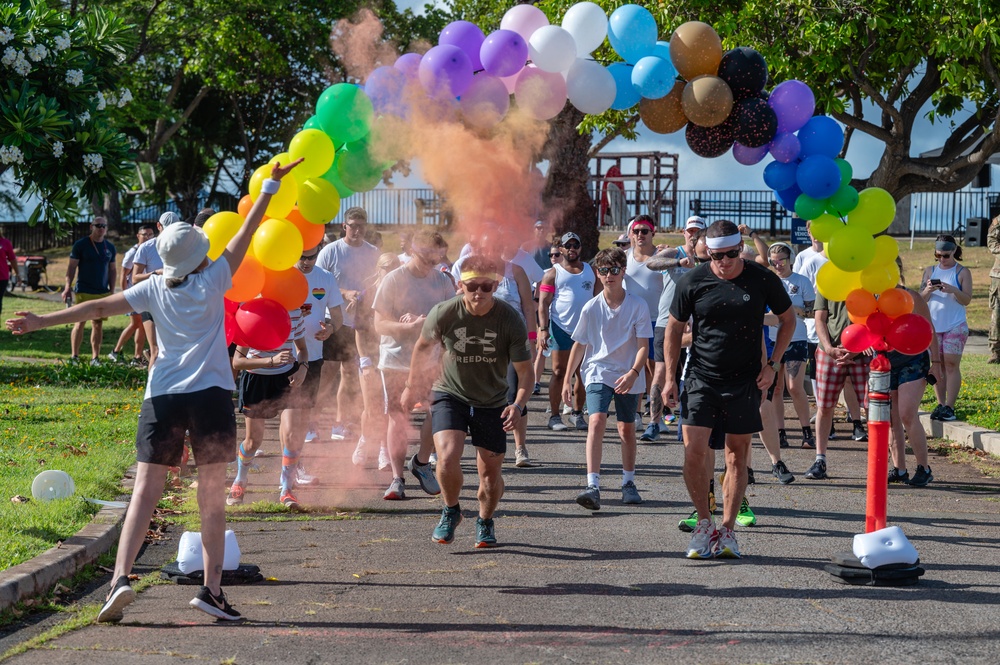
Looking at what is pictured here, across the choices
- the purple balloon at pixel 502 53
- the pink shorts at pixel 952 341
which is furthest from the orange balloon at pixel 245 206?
the pink shorts at pixel 952 341

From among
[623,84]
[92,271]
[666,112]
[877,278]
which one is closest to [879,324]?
[877,278]

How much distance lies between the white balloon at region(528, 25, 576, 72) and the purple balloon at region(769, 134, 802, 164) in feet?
4.97

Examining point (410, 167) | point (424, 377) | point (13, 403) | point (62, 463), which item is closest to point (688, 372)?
point (424, 377)

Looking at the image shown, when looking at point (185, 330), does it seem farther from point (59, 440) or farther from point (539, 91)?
point (59, 440)

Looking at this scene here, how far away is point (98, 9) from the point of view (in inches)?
548

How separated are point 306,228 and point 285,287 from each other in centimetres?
55

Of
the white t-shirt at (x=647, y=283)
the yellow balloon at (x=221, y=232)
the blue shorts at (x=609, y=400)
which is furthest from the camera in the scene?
the white t-shirt at (x=647, y=283)

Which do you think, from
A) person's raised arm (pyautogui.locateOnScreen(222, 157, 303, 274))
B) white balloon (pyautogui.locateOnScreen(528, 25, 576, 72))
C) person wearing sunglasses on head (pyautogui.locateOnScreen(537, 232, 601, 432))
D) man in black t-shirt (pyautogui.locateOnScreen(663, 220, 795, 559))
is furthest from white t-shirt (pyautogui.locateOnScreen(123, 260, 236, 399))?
person wearing sunglasses on head (pyautogui.locateOnScreen(537, 232, 601, 432))

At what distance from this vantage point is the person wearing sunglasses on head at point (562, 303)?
12.1 m

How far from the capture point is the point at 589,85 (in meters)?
7.71

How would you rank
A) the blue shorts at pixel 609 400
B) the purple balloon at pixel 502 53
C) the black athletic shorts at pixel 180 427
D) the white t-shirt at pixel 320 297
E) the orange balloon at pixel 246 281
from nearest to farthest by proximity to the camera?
1. the black athletic shorts at pixel 180 427
2. the orange balloon at pixel 246 281
3. the purple balloon at pixel 502 53
4. the blue shorts at pixel 609 400
5. the white t-shirt at pixel 320 297

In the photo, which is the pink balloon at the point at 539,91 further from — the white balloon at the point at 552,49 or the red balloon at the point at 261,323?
the red balloon at the point at 261,323

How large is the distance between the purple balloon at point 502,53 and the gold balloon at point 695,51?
1056mm

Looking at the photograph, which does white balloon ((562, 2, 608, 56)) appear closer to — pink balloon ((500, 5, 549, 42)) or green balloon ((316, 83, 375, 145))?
pink balloon ((500, 5, 549, 42))
